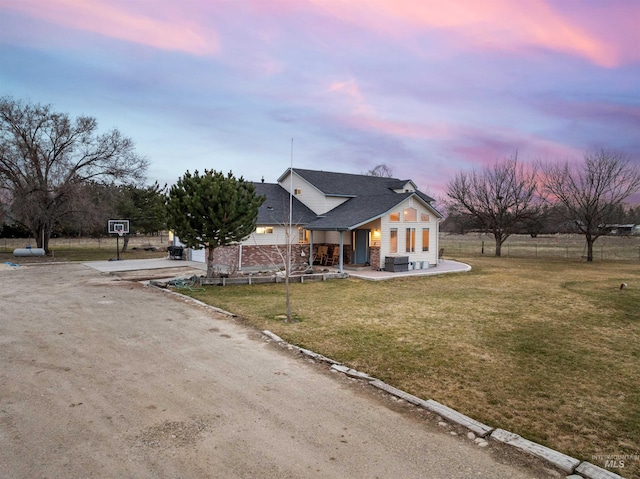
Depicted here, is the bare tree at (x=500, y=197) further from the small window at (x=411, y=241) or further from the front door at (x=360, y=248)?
the front door at (x=360, y=248)

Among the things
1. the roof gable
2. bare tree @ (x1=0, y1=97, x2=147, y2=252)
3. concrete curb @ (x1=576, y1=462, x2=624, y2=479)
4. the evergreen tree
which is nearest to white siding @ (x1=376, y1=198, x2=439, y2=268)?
the roof gable

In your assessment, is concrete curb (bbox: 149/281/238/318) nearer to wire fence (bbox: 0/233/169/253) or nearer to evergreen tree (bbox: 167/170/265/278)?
evergreen tree (bbox: 167/170/265/278)

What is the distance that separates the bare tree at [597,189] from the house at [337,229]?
13.6 metres

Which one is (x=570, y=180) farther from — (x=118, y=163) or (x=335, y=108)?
(x=118, y=163)

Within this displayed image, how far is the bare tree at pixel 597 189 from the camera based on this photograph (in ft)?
84.1

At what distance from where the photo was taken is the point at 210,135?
3138 cm

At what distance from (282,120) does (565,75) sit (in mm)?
19990

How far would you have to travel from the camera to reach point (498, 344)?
7.24m

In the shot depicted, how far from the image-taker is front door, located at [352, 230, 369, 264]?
1977cm

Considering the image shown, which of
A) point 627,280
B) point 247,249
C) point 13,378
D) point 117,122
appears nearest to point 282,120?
point 117,122

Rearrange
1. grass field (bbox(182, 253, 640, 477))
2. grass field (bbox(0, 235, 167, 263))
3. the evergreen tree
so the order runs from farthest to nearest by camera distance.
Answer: grass field (bbox(0, 235, 167, 263))
the evergreen tree
grass field (bbox(182, 253, 640, 477))

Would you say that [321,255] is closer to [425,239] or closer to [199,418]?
[425,239]

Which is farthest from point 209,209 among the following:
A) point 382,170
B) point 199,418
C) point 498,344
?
point 382,170

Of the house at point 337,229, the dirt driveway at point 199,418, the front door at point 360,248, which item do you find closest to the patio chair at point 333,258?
the house at point 337,229
